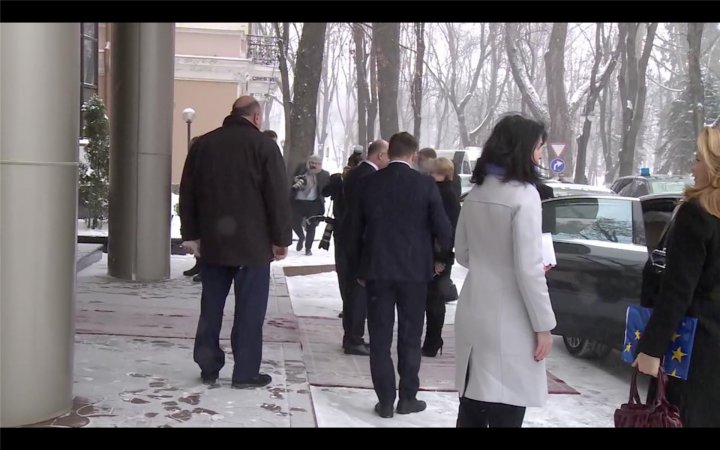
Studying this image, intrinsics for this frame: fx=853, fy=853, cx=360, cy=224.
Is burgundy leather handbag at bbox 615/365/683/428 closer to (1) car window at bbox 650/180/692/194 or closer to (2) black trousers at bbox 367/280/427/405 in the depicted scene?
(2) black trousers at bbox 367/280/427/405

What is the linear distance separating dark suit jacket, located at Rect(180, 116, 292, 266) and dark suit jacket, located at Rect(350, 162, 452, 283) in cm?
57

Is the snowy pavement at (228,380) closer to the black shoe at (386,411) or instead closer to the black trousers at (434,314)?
the black shoe at (386,411)

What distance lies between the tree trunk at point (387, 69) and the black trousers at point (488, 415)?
17743 mm

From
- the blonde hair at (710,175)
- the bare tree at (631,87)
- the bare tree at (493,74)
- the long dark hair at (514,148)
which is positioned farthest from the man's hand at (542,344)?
the bare tree at (493,74)

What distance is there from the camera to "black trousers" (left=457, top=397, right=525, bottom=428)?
3.97 metres

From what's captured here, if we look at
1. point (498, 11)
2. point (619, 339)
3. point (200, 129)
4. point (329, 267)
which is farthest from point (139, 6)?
point (200, 129)

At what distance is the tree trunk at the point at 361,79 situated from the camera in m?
26.5

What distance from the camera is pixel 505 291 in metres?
3.94

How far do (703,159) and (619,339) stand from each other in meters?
3.69

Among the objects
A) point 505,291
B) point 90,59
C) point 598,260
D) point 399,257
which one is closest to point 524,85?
point 90,59

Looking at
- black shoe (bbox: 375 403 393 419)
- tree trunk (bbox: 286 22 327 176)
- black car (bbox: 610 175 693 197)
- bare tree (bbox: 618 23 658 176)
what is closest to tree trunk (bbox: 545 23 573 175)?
bare tree (bbox: 618 23 658 176)

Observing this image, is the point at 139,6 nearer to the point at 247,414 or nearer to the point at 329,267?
the point at 247,414

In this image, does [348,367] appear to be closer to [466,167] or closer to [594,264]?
[594,264]

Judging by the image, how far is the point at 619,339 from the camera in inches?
280
